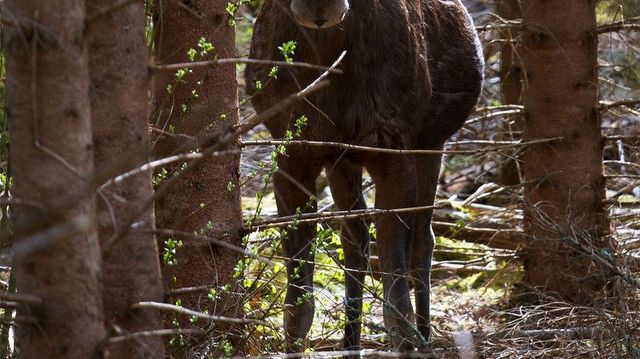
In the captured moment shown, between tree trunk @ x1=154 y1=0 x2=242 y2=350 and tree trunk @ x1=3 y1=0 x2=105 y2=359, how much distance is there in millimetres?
2229

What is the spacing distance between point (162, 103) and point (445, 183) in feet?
24.5

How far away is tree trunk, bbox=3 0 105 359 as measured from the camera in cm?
274

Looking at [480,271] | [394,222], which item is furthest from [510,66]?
[394,222]

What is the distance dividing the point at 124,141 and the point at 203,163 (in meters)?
1.94

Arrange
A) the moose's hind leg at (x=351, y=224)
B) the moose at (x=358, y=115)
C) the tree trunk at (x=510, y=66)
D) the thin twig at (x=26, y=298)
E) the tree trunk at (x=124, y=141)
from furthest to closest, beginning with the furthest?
the tree trunk at (x=510, y=66), the moose's hind leg at (x=351, y=224), the moose at (x=358, y=115), the tree trunk at (x=124, y=141), the thin twig at (x=26, y=298)

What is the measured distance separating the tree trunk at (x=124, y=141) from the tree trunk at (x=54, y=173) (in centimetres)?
33

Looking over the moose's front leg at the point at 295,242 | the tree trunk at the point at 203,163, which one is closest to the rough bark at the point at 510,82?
the moose's front leg at the point at 295,242

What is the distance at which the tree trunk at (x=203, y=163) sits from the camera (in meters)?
5.12

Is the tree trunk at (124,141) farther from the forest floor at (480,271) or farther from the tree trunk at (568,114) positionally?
the tree trunk at (568,114)

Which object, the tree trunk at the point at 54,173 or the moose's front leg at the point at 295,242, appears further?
the moose's front leg at the point at 295,242

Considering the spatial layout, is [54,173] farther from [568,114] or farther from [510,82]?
[510,82]

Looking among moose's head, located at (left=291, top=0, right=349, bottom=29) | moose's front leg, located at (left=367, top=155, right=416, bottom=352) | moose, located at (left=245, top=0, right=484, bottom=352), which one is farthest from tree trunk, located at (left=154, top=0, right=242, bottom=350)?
moose's front leg, located at (left=367, top=155, right=416, bottom=352)

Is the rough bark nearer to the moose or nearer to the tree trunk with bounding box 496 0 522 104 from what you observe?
the tree trunk with bounding box 496 0 522 104

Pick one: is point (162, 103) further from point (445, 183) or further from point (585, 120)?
point (445, 183)
